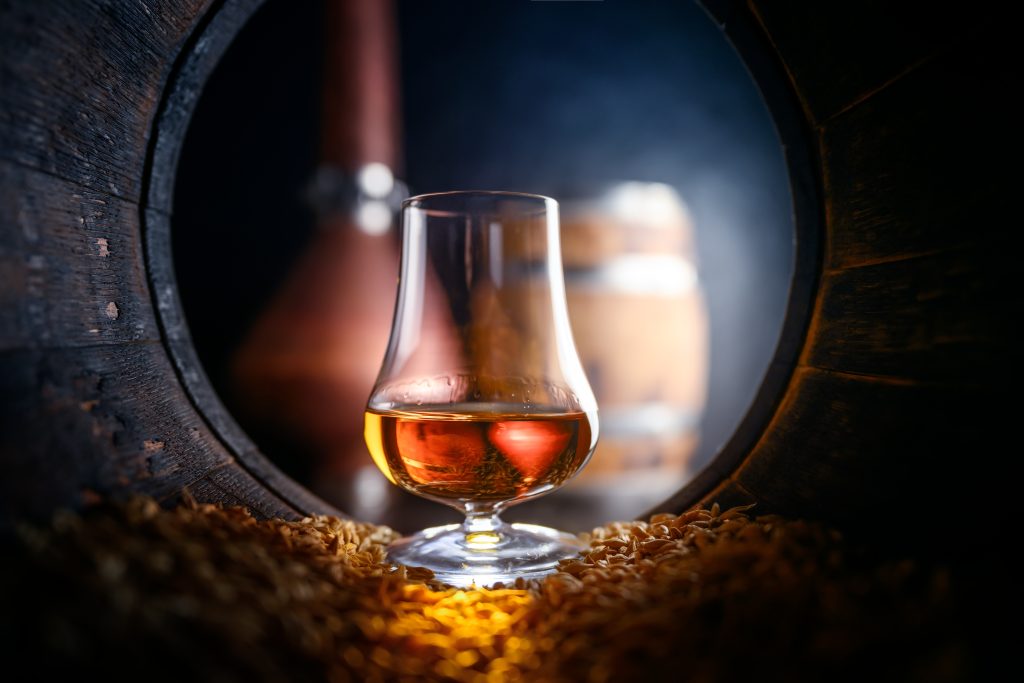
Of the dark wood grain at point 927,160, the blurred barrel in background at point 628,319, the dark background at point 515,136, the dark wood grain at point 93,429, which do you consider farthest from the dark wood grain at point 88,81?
the dark background at point 515,136

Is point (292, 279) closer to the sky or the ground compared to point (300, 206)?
closer to the ground

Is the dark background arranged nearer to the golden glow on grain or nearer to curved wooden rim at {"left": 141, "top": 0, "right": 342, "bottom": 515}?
curved wooden rim at {"left": 141, "top": 0, "right": 342, "bottom": 515}

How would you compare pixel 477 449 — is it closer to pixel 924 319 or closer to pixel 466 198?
→ pixel 466 198

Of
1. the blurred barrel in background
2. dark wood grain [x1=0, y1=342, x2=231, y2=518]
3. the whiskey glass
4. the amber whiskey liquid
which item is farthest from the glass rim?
the blurred barrel in background

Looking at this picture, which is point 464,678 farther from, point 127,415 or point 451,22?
point 451,22

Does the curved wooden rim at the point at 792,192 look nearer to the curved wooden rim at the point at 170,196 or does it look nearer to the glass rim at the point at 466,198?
the glass rim at the point at 466,198

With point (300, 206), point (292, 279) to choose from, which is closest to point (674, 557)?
point (292, 279)
